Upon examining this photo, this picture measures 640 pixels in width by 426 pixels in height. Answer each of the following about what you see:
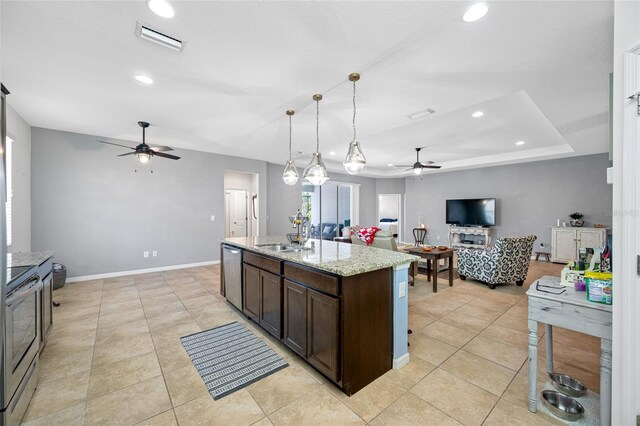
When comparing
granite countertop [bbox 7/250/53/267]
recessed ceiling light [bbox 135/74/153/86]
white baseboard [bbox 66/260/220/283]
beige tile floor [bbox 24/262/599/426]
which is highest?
recessed ceiling light [bbox 135/74/153/86]

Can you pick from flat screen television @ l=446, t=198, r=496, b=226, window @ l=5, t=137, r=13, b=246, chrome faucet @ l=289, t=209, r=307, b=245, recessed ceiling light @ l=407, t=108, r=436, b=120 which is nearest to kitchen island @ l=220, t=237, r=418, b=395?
chrome faucet @ l=289, t=209, r=307, b=245

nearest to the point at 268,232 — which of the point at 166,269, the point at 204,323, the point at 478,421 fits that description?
the point at 166,269

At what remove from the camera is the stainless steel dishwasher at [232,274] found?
3.33 meters

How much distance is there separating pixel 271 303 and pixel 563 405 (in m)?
2.31

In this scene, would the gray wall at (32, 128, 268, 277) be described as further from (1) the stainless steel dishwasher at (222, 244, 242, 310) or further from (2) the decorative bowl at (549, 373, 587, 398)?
(2) the decorative bowl at (549, 373, 587, 398)

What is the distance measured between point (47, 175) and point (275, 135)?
3995mm

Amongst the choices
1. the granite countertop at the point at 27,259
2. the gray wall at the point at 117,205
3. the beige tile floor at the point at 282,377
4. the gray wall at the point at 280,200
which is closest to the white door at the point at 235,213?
the gray wall at the point at 280,200

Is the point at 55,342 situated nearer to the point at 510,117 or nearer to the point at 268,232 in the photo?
the point at 268,232

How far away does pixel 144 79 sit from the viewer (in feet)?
9.45

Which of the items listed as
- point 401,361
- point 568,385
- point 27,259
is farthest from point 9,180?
point 568,385

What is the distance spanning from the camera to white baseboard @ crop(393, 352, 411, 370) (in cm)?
223

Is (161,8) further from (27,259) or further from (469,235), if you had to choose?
(469,235)

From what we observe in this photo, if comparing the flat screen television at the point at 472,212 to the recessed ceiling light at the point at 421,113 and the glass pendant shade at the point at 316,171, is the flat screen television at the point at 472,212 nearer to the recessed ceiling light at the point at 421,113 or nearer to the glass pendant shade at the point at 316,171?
the recessed ceiling light at the point at 421,113

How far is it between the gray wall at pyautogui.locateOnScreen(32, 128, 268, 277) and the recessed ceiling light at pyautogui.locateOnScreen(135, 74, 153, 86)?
310 cm
